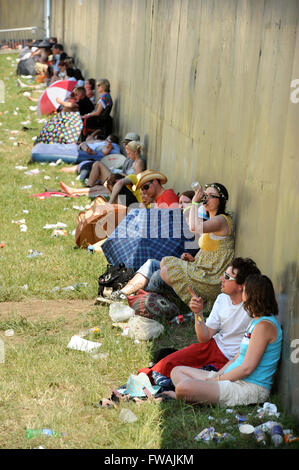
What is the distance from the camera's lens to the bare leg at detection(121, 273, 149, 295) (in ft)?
22.4

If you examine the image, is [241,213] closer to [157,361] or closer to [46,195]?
[157,361]

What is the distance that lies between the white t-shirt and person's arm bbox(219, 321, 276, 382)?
0.52 metres

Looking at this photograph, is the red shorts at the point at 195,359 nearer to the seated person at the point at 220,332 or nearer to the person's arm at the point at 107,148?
the seated person at the point at 220,332

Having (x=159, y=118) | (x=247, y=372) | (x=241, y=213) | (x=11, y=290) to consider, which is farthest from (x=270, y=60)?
(x=159, y=118)

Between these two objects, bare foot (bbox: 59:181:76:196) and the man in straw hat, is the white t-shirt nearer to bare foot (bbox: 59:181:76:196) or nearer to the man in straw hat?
the man in straw hat

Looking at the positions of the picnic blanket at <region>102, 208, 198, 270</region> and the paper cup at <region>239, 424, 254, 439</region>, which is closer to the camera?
the paper cup at <region>239, 424, 254, 439</region>

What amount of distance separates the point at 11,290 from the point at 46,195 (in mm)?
4003

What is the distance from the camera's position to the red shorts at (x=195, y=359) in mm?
5160

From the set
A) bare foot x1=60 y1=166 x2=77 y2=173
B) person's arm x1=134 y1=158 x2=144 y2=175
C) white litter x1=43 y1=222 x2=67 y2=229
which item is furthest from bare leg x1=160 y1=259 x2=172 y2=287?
bare foot x1=60 y1=166 x2=77 y2=173

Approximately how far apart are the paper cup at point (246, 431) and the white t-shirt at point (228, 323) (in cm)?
92

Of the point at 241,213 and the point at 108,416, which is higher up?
the point at 241,213

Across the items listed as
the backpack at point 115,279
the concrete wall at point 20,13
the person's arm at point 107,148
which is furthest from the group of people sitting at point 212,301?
the concrete wall at point 20,13

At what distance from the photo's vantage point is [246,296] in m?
4.66

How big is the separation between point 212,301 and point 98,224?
2.40 m
